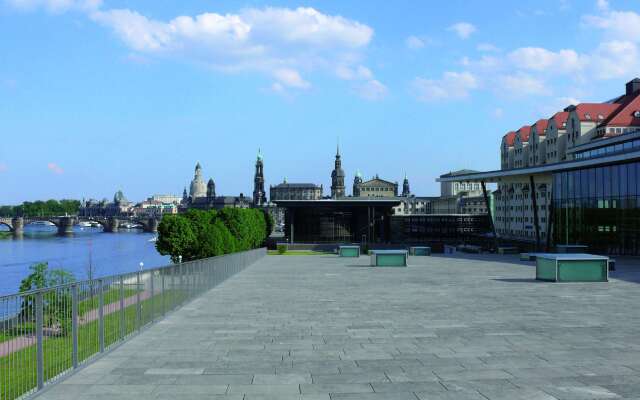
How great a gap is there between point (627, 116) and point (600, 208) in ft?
140

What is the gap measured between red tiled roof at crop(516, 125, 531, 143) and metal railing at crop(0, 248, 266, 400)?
112874 millimetres

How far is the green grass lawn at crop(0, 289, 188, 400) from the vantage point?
8.11m

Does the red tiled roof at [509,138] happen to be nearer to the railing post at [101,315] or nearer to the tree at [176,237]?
the tree at [176,237]

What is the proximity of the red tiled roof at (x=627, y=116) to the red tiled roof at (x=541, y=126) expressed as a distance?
23.4 m

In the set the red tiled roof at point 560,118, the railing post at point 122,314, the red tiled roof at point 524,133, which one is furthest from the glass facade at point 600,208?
the red tiled roof at point 524,133

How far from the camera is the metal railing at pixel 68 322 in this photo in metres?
8.22

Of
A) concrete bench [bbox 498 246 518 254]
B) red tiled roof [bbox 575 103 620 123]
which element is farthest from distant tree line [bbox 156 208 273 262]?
red tiled roof [bbox 575 103 620 123]

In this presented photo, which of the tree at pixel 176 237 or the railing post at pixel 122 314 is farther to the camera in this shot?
the tree at pixel 176 237

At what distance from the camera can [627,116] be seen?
83.6m

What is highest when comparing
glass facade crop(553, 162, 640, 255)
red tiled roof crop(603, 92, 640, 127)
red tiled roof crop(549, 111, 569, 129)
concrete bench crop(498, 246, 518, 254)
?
red tiled roof crop(549, 111, 569, 129)

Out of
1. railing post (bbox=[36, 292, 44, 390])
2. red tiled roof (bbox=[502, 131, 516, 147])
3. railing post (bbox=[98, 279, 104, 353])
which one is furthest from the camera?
red tiled roof (bbox=[502, 131, 516, 147])

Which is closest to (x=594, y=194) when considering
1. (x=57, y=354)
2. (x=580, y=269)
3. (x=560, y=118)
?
(x=580, y=269)

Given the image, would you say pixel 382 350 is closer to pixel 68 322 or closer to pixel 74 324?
pixel 74 324

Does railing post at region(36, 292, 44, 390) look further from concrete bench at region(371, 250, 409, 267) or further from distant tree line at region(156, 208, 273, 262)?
distant tree line at region(156, 208, 273, 262)
